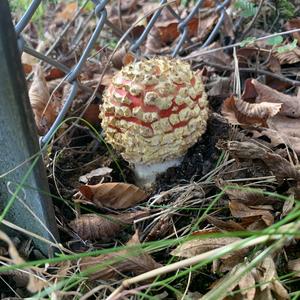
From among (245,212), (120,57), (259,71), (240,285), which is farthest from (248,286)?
(120,57)

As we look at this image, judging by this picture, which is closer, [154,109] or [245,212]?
[245,212]

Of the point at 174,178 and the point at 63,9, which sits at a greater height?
the point at 63,9

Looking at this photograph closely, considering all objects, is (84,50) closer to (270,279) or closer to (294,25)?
(294,25)

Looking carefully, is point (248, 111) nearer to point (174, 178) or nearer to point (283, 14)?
point (174, 178)

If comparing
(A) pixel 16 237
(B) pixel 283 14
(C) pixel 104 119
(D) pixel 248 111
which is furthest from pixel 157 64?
(B) pixel 283 14

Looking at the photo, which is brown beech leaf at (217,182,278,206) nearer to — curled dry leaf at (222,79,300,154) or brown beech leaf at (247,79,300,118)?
curled dry leaf at (222,79,300,154)

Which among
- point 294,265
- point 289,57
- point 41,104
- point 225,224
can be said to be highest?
point 41,104

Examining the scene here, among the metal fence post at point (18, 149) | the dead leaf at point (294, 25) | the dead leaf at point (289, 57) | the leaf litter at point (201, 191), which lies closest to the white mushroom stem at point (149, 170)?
the leaf litter at point (201, 191)
